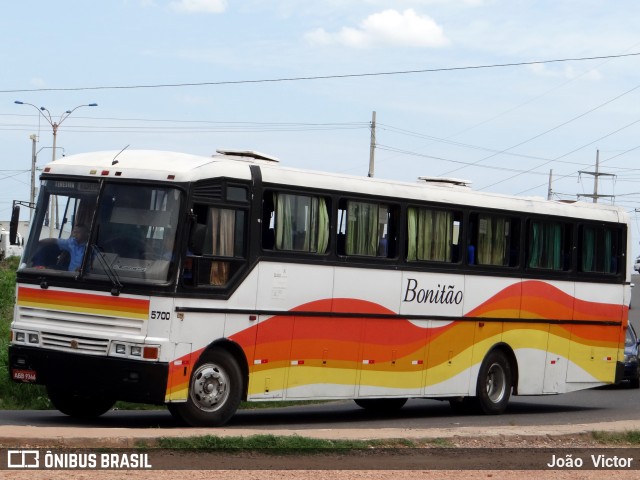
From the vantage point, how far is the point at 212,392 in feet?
53.0

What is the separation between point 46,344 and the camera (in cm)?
1584

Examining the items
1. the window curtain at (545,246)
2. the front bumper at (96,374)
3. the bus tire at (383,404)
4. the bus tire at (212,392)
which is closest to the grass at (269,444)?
the front bumper at (96,374)

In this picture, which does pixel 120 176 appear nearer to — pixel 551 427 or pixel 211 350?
pixel 211 350

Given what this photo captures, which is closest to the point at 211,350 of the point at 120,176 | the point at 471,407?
the point at 120,176

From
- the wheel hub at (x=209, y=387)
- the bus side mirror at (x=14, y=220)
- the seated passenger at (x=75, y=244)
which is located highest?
the bus side mirror at (x=14, y=220)

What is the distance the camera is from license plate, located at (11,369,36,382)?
15.8 meters

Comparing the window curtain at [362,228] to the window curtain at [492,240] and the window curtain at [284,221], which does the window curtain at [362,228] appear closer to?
the window curtain at [284,221]

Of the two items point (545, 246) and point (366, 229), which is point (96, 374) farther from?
point (545, 246)

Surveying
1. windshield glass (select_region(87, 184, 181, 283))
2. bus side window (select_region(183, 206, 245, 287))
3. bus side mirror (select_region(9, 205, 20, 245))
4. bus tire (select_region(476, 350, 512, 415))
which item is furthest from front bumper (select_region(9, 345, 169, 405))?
bus tire (select_region(476, 350, 512, 415))

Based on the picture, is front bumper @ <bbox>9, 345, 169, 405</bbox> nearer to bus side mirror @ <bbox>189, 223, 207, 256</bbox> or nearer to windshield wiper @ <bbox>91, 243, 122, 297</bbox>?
windshield wiper @ <bbox>91, 243, 122, 297</bbox>

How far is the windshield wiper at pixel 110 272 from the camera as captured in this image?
15.5 meters

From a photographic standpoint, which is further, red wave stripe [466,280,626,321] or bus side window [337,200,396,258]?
red wave stripe [466,280,626,321]

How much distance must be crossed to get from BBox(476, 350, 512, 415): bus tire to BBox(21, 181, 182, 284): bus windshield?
7107 millimetres

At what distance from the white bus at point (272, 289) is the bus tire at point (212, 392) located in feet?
0.07
